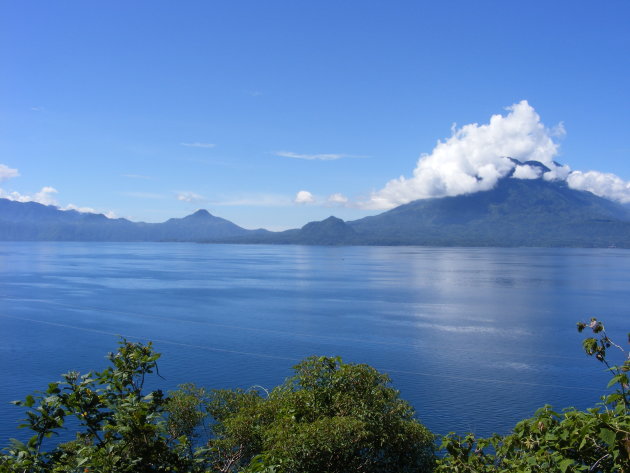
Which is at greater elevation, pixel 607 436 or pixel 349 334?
pixel 607 436

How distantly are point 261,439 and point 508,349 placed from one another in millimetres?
32993

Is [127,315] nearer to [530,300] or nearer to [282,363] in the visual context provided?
[282,363]

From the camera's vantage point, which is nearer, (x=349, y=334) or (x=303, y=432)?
(x=303, y=432)

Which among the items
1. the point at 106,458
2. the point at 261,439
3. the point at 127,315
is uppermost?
the point at 106,458

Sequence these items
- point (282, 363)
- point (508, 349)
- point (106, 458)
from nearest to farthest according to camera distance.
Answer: point (106, 458) → point (282, 363) → point (508, 349)

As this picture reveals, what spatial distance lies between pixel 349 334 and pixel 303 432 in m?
35.7

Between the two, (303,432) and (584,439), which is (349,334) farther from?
(584,439)

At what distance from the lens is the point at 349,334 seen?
148 ft

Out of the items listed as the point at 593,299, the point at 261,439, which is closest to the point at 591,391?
the point at 261,439

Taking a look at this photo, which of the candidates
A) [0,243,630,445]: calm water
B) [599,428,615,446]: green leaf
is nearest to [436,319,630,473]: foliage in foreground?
[599,428,615,446]: green leaf

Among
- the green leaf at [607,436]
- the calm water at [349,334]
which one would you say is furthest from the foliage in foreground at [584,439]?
the calm water at [349,334]

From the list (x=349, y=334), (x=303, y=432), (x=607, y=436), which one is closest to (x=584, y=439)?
(x=607, y=436)

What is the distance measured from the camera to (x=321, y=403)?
11.6 meters

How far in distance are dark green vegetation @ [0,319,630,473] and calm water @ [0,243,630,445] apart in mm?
12679
